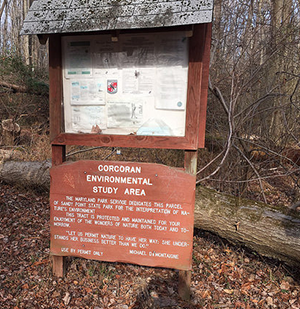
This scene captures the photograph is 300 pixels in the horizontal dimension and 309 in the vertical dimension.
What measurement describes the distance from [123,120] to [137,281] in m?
1.80

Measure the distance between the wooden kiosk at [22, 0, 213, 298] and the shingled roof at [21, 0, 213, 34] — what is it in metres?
0.01

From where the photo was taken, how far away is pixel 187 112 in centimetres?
247

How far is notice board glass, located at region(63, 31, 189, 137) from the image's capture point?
8.14 feet

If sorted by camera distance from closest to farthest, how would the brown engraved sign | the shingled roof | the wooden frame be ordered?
the shingled roof
the wooden frame
the brown engraved sign

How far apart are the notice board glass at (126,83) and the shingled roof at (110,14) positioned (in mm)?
201

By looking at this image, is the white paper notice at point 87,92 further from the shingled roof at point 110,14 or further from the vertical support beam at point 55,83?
the shingled roof at point 110,14

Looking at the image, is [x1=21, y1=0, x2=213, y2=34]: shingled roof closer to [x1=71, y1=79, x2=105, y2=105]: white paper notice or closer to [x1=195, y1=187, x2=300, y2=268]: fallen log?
[x1=71, y1=79, x2=105, y2=105]: white paper notice

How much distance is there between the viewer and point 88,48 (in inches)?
104

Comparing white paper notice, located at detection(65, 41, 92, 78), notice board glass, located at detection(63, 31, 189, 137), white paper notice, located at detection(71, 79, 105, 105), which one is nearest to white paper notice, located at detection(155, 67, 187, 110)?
notice board glass, located at detection(63, 31, 189, 137)

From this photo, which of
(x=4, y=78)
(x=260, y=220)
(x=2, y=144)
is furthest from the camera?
(x=4, y=78)

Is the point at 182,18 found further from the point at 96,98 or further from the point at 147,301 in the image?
the point at 147,301

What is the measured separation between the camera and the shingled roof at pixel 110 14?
2188 mm

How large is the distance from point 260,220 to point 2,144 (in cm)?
739

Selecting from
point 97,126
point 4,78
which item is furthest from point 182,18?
point 4,78
